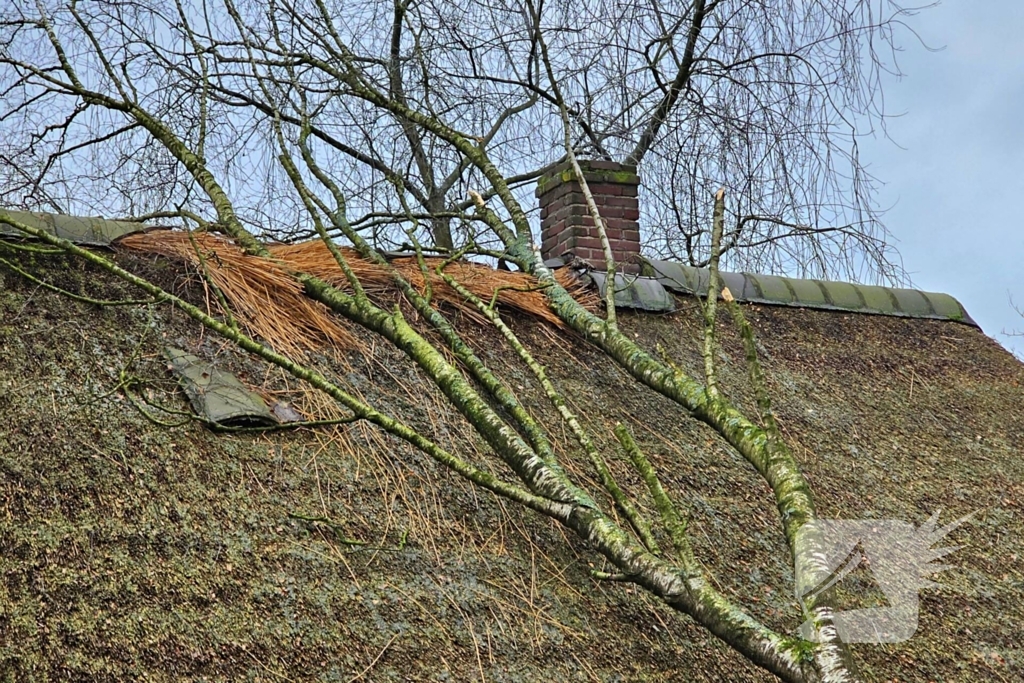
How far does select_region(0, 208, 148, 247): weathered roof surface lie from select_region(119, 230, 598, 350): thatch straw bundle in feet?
0.17

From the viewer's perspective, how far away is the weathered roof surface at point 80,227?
4.48 m

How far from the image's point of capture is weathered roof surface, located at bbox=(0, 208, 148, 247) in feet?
14.7

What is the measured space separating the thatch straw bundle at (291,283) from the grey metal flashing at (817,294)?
2.67 feet

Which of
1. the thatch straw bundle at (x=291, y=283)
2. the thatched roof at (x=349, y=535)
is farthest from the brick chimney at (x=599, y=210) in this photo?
the thatched roof at (x=349, y=535)

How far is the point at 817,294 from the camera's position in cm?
657

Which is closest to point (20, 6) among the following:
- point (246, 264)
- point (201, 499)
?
point (246, 264)

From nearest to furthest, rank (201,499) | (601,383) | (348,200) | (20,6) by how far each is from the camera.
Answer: (201,499) → (601,383) → (20,6) → (348,200)

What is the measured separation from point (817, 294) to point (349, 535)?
3984 millimetres

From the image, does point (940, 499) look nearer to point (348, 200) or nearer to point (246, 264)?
point (246, 264)

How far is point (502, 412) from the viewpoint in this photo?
4.42 metres

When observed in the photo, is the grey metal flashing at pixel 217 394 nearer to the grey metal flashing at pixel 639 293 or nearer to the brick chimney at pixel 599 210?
the grey metal flashing at pixel 639 293

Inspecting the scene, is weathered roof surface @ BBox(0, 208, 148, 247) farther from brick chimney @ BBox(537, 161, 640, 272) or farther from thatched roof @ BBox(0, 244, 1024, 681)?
brick chimney @ BBox(537, 161, 640, 272)

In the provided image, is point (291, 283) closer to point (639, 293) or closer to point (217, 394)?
point (217, 394)

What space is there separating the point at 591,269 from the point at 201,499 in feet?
10.1
